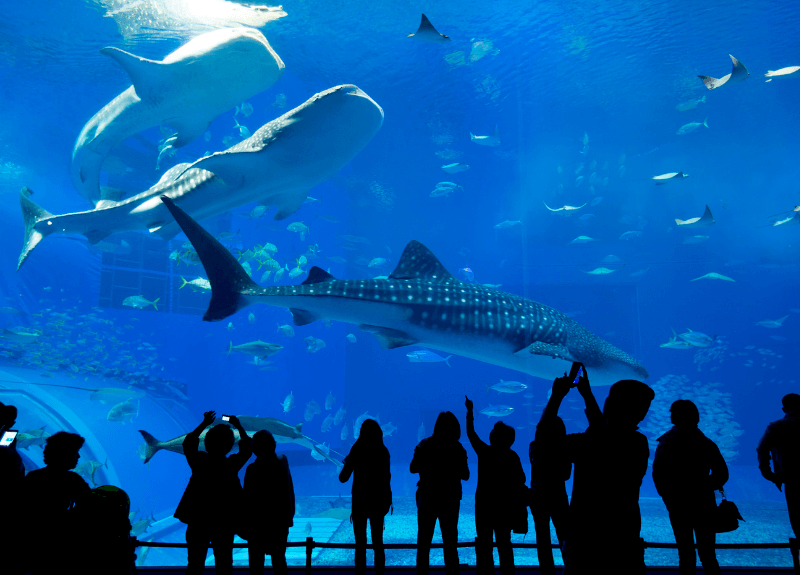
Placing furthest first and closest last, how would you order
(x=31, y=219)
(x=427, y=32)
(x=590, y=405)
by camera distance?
1. (x=427, y=32)
2. (x=31, y=219)
3. (x=590, y=405)

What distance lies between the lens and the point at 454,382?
19578 millimetres

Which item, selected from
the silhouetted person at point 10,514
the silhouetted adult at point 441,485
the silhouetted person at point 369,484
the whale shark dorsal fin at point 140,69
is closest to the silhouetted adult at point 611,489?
the silhouetted adult at point 441,485

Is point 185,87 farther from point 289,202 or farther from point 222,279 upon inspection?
point 222,279

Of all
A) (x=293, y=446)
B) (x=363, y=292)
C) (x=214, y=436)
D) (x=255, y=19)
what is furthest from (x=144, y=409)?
(x=214, y=436)

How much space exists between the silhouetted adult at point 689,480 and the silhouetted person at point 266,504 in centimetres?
171

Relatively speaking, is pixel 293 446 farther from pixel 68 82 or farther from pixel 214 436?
pixel 214 436

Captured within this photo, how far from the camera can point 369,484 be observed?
2221 mm

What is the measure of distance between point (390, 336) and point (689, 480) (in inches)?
99.2

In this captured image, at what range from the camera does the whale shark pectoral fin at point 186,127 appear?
4375mm

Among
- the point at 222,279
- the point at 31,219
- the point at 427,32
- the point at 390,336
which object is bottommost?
the point at 390,336

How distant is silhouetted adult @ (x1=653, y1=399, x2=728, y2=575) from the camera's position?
6.25 ft

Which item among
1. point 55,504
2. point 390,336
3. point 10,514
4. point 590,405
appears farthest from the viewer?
point 390,336

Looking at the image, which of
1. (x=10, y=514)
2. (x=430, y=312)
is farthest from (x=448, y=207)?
(x=10, y=514)

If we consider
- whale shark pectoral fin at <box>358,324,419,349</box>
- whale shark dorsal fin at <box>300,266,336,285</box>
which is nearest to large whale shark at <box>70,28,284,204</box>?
whale shark dorsal fin at <box>300,266,336,285</box>
